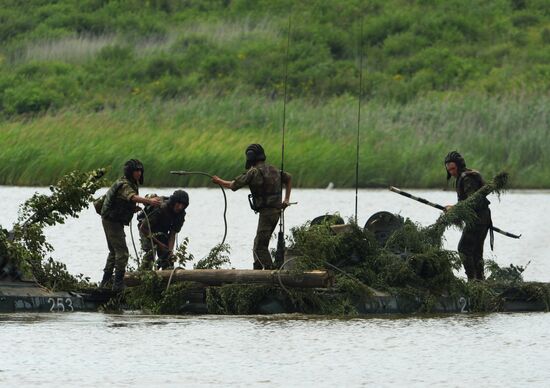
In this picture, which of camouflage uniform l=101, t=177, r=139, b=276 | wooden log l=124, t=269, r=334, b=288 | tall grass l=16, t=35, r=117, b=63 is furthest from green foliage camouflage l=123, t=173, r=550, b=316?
tall grass l=16, t=35, r=117, b=63

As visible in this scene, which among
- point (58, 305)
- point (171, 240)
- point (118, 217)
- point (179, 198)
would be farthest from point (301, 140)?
point (58, 305)

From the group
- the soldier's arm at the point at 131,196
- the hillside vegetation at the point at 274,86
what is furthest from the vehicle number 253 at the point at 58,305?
the hillside vegetation at the point at 274,86

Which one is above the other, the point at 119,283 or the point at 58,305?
the point at 119,283

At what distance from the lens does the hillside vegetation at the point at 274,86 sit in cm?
4269

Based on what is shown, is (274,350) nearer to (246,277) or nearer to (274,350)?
(274,350)

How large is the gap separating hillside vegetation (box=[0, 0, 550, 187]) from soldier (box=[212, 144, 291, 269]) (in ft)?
39.1

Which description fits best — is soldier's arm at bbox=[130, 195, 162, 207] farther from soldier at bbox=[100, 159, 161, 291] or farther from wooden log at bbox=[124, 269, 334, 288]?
wooden log at bbox=[124, 269, 334, 288]

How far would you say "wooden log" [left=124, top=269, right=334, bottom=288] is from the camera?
2072cm

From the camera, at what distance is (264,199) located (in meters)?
21.6

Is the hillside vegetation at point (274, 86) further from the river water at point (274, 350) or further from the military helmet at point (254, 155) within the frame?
the river water at point (274, 350)

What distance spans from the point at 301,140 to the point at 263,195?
72.0ft

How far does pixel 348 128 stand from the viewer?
146 ft

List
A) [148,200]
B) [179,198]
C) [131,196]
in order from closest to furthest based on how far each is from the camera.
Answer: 1. [131,196]
2. [148,200]
3. [179,198]

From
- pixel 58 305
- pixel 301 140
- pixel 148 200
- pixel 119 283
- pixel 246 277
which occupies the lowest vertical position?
pixel 58 305
